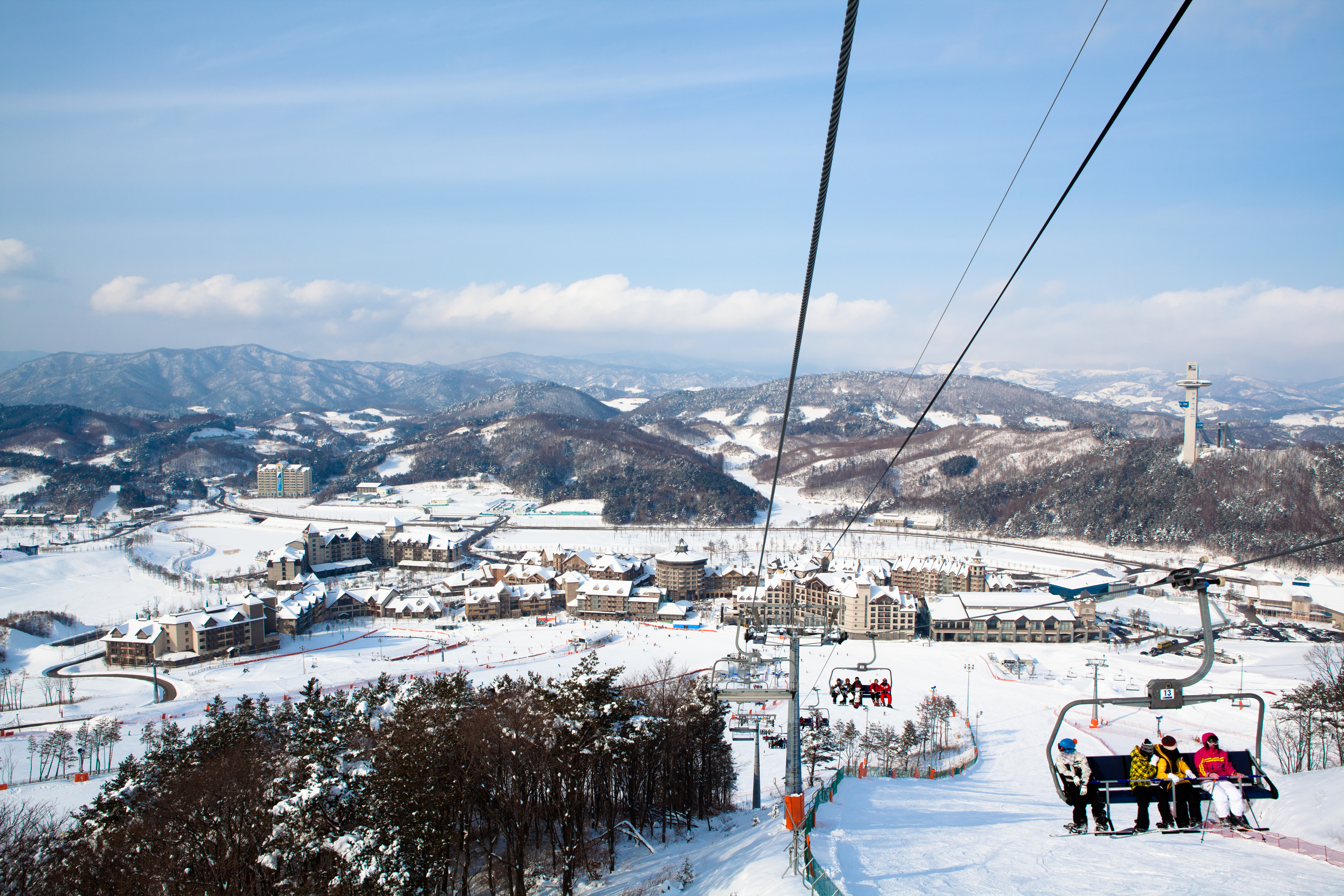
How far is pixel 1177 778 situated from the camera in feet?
13.8

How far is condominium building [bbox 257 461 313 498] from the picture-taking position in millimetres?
69688

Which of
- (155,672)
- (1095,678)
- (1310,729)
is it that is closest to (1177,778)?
(1310,729)

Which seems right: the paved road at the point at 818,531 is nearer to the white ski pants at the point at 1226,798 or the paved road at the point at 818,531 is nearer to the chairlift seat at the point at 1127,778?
the chairlift seat at the point at 1127,778

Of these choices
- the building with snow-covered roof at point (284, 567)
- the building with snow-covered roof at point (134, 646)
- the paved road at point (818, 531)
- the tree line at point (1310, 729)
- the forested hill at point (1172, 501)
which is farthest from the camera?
the paved road at point (818, 531)

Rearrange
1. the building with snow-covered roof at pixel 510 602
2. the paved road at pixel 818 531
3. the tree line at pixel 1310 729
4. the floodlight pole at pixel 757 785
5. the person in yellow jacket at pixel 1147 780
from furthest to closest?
1. the paved road at pixel 818 531
2. the building with snow-covered roof at pixel 510 602
3. the floodlight pole at pixel 757 785
4. the tree line at pixel 1310 729
5. the person in yellow jacket at pixel 1147 780

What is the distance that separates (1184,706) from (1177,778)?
0.46 meters

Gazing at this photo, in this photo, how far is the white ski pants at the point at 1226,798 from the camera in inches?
158

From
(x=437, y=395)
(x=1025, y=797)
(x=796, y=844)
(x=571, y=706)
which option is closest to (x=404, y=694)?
(x=571, y=706)

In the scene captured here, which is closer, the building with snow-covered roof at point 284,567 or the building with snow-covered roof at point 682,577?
the building with snow-covered roof at point 682,577

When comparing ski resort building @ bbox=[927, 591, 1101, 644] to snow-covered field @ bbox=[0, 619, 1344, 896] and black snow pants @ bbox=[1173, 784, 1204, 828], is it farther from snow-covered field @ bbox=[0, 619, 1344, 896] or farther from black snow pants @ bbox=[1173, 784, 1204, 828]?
black snow pants @ bbox=[1173, 784, 1204, 828]

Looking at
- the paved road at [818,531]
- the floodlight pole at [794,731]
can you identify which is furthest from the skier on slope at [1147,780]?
the paved road at [818,531]

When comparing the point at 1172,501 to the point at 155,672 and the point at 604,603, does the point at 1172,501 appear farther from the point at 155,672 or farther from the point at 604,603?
the point at 155,672

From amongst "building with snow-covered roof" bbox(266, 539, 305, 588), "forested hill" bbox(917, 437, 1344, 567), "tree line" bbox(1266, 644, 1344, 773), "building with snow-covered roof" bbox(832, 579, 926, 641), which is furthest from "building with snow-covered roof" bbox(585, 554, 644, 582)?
"forested hill" bbox(917, 437, 1344, 567)

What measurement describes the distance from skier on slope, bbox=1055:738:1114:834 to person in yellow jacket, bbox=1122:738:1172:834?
178 millimetres
